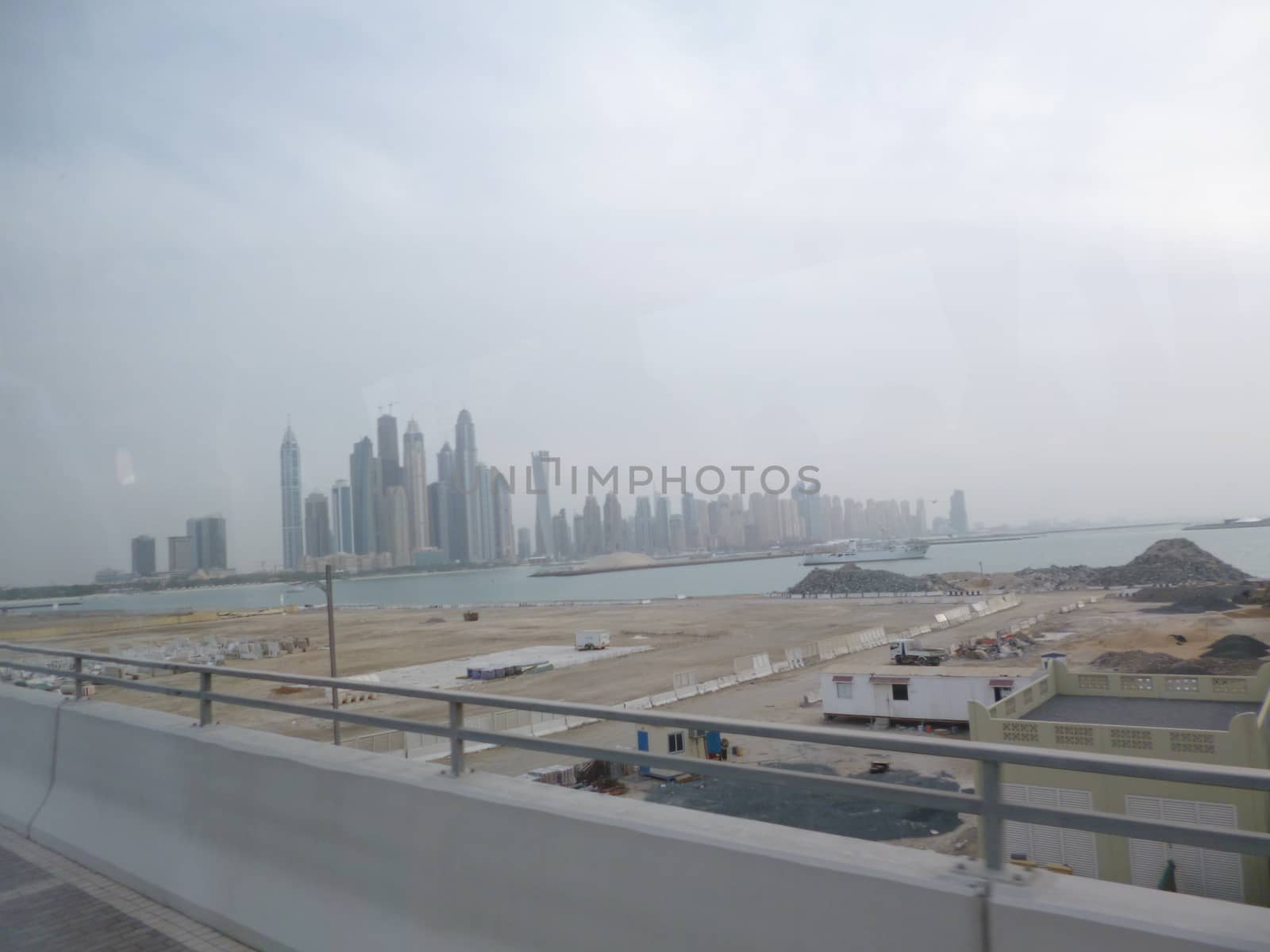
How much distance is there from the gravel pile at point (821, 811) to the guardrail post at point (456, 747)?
3.05ft

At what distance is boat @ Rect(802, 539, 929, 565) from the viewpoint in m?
111

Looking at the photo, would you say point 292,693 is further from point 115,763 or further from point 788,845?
point 788,845

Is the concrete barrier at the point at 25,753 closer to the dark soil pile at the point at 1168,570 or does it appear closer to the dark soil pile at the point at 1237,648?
the dark soil pile at the point at 1237,648

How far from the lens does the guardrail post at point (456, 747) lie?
349cm

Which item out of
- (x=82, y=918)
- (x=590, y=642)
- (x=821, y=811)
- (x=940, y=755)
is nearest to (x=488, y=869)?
(x=821, y=811)

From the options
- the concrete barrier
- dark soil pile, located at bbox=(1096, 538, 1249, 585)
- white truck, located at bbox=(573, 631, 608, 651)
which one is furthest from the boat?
the concrete barrier

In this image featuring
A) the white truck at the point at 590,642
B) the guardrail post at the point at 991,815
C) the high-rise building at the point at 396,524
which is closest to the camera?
the guardrail post at the point at 991,815

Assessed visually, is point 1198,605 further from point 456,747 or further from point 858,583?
point 858,583

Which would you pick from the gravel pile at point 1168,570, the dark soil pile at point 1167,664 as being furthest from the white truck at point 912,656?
the gravel pile at point 1168,570

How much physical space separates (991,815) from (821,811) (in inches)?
34.0

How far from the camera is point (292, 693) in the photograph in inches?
874

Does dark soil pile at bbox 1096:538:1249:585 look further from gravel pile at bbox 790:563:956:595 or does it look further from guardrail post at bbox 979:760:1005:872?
gravel pile at bbox 790:563:956:595

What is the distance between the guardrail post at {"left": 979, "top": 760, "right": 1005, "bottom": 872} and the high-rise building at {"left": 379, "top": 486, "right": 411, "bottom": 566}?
19.6 m

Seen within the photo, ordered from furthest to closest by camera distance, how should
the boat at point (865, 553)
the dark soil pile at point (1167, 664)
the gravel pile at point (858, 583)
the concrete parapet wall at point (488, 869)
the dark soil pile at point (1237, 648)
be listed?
the boat at point (865, 553) < the gravel pile at point (858, 583) < the dark soil pile at point (1237, 648) < the dark soil pile at point (1167, 664) < the concrete parapet wall at point (488, 869)
